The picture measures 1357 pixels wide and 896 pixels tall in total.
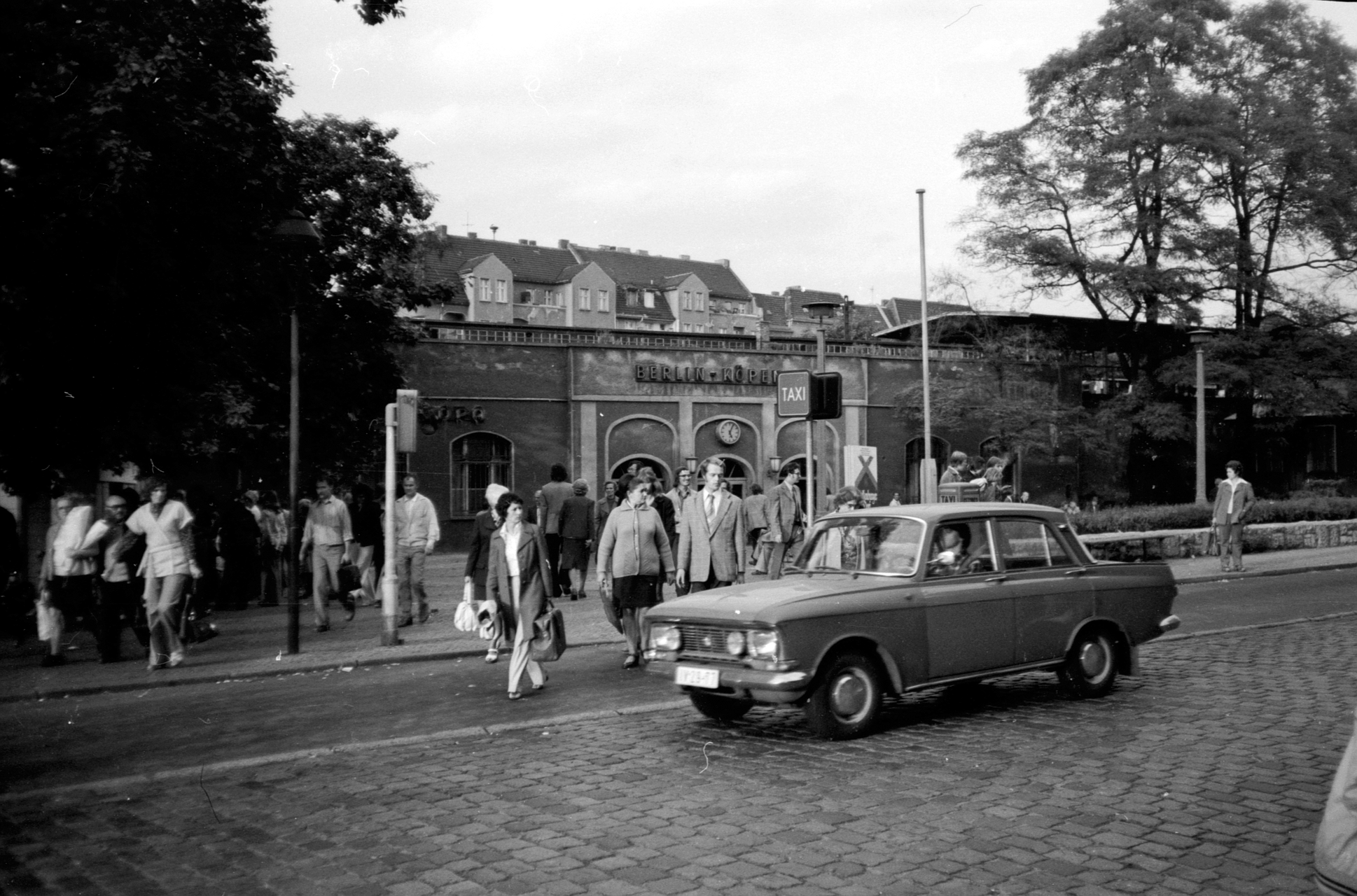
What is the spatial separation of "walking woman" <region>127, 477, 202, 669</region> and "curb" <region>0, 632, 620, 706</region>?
2.08ft

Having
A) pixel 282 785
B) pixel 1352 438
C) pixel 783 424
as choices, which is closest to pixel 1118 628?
pixel 282 785

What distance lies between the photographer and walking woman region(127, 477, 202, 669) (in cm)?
1188

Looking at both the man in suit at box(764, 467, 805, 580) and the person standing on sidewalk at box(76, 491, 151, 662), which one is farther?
the man in suit at box(764, 467, 805, 580)

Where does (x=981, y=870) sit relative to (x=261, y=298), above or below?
below

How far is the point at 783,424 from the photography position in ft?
131

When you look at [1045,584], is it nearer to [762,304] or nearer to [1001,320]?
[1001,320]

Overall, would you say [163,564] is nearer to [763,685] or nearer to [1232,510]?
[763,685]

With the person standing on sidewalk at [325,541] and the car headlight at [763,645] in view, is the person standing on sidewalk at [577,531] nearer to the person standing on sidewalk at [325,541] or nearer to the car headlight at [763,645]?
the person standing on sidewalk at [325,541]

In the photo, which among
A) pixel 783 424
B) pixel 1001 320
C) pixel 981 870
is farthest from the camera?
pixel 1001 320

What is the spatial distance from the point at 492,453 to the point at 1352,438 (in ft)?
124

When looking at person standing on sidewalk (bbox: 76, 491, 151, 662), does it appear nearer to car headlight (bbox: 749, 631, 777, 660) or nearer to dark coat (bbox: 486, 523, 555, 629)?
dark coat (bbox: 486, 523, 555, 629)

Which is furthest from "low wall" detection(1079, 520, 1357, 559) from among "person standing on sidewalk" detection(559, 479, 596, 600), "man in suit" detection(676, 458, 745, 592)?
"man in suit" detection(676, 458, 745, 592)

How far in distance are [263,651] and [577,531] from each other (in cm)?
547

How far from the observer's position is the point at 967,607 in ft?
27.3
